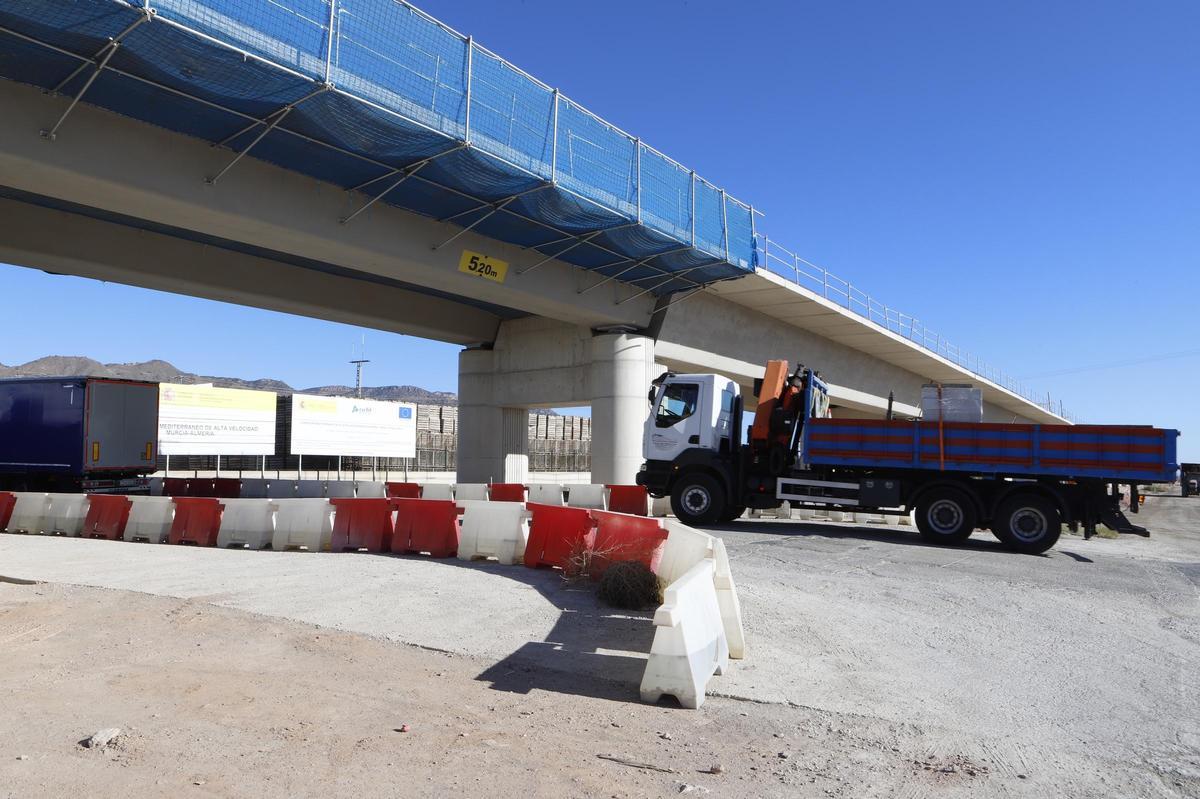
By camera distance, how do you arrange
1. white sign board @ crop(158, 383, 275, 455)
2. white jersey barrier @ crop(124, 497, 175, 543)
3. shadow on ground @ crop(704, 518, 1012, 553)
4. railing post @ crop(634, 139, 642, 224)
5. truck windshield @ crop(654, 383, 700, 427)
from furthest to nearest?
white sign board @ crop(158, 383, 275, 455) < railing post @ crop(634, 139, 642, 224) < truck windshield @ crop(654, 383, 700, 427) < shadow on ground @ crop(704, 518, 1012, 553) < white jersey barrier @ crop(124, 497, 175, 543)

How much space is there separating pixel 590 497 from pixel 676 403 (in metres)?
2.75

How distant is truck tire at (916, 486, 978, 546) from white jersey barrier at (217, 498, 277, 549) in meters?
11.2

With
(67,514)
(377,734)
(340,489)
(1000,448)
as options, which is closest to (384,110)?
(67,514)

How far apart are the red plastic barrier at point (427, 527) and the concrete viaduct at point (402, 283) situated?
6681mm

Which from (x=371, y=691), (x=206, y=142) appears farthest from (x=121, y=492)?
(x=371, y=691)

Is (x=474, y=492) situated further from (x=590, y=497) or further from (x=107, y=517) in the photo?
(x=107, y=517)

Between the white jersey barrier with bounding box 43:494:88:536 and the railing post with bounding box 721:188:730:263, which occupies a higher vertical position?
the railing post with bounding box 721:188:730:263

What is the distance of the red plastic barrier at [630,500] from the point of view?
667 inches

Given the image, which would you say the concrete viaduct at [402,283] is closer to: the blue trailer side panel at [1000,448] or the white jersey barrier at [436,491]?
the white jersey barrier at [436,491]

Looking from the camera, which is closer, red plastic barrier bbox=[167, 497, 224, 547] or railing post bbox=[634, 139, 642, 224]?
red plastic barrier bbox=[167, 497, 224, 547]

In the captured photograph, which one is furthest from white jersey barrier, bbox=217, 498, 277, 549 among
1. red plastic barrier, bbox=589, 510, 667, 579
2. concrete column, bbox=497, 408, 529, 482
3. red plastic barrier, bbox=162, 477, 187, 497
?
concrete column, bbox=497, 408, 529, 482

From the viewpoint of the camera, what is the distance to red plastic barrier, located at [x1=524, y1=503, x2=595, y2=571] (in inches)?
394

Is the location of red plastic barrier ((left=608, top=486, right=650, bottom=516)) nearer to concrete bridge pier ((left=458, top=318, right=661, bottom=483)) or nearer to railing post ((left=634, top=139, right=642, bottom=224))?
concrete bridge pier ((left=458, top=318, right=661, bottom=483))

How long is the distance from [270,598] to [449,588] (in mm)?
1845
